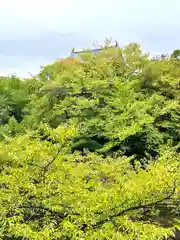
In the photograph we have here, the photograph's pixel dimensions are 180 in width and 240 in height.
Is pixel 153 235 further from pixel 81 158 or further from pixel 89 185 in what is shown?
pixel 81 158

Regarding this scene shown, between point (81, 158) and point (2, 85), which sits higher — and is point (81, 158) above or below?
below

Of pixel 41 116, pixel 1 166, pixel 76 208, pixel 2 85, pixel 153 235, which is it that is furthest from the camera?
pixel 2 85

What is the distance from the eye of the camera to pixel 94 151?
33.6 ft

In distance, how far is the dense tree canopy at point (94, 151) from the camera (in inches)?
206

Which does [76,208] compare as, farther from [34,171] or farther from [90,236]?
[34,171]

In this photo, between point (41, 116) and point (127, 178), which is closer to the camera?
point (127, 178)

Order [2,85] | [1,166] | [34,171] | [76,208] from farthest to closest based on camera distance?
Answer: [2,85] → [1,166] → [34,171] → [76,208]

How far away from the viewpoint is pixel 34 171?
18.4ft

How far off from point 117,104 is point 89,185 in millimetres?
4734

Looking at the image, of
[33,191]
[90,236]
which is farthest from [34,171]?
[90,236]

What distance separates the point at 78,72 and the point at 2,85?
3497 mm

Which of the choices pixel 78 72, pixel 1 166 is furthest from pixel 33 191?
pixel 78 72

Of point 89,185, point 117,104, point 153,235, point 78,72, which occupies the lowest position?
point 153,235

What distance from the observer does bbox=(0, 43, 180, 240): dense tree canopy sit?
5.23 m
